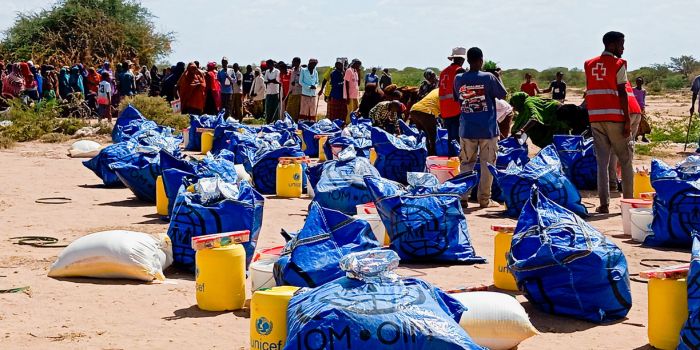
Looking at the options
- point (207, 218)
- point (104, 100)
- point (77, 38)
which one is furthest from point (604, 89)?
point (77, 38)

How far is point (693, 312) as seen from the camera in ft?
16.2

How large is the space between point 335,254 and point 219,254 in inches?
34.6

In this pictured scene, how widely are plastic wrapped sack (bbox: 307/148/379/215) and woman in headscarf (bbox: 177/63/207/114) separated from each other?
10.7m

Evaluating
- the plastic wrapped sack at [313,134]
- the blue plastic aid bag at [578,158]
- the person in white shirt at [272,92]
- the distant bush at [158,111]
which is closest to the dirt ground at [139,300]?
the blue plastic aid bag at [578,158]

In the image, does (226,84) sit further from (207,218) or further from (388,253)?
(388,253)

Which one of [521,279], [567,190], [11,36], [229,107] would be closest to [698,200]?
[567,190]

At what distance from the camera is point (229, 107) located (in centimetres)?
2286

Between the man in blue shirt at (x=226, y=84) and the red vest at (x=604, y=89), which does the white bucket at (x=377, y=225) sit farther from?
the man in blue shirt at (x=226, y=84)

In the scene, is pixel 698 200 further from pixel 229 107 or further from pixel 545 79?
pixel 545 79

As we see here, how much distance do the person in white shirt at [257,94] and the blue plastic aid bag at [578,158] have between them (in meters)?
11.7

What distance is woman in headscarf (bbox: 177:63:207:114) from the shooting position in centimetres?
1984

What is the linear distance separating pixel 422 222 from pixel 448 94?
4641mm

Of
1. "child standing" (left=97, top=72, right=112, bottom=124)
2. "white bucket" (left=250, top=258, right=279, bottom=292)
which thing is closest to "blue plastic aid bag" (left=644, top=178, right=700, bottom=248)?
"white bucket" (left=250, top=258, right=279, bottom=292)

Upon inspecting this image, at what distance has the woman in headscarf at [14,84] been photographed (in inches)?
909
